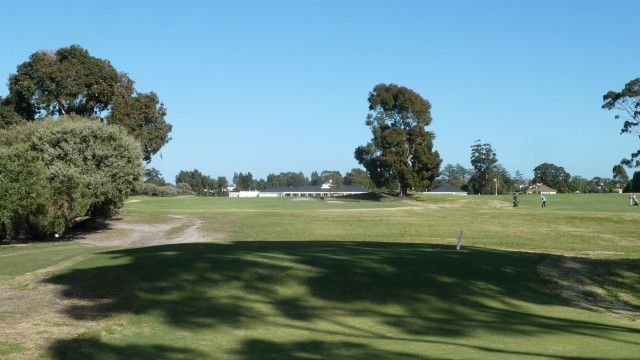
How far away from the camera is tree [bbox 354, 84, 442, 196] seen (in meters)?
89.2

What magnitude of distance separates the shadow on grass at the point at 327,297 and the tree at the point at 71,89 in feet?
119

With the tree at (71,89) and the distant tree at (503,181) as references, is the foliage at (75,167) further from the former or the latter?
the distant tree at (503,181)

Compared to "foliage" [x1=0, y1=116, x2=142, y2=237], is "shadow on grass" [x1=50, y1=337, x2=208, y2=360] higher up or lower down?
lower down

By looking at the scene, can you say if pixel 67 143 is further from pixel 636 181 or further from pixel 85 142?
pixel 636 181

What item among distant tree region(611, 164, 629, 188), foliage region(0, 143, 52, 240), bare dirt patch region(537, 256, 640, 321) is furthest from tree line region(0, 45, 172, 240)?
distant tree region(611, 164, 629, 188)

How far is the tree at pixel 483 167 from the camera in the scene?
16062 cm

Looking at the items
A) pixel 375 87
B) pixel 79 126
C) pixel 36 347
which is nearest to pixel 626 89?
pixel 375 87

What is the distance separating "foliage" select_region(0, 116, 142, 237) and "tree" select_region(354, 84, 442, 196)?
54.6 metres

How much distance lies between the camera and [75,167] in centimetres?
3594

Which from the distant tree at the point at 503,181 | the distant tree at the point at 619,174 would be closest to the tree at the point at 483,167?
the distant tree at the point at 503,181

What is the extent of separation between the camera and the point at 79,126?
37219 mm

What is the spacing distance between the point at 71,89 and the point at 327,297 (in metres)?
43.4

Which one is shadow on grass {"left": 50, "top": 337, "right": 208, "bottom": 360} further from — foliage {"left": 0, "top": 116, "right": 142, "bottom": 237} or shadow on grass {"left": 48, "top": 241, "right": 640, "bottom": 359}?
foliage {"left": 0, "top": 116, "right": 142, "bottom": 237}

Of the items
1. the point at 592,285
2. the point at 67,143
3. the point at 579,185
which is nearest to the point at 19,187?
the point at 67,143
